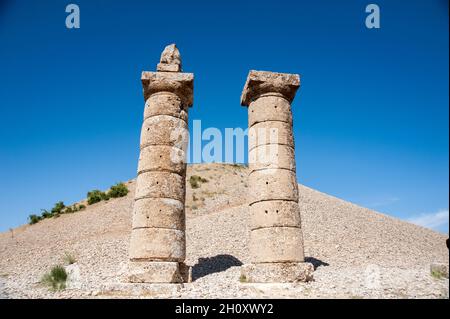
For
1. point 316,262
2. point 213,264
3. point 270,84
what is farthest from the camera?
point 316,262

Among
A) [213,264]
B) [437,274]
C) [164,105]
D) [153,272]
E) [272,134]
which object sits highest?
[164,105]

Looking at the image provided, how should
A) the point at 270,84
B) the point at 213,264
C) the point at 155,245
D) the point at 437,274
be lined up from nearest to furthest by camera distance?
the point at 437,274 → the point at 155,245 → the point at 270,84 → the point at 213,264

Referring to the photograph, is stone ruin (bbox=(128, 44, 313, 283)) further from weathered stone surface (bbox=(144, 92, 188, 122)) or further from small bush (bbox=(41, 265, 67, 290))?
small bush (bbox=(41, 265, 67, 290))

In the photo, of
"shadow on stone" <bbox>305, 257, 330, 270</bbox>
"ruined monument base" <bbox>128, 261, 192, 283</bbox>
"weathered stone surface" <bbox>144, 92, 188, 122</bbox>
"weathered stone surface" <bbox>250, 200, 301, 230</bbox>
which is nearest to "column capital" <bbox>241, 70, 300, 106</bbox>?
"weathered stone surface" <bbox>144, 92, 188, 122</bbox>

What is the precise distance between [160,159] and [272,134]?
3.19 m

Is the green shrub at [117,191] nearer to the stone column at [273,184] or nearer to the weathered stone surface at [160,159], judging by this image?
the weathered stone surface at [160,159]

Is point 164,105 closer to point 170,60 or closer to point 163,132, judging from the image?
point 163,132

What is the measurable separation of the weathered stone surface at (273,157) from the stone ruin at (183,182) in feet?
0.09

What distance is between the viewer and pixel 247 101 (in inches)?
404

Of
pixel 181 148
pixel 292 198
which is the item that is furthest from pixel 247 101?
pixel 292 198

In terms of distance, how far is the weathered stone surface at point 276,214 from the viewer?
28.5 feet

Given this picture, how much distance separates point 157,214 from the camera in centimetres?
868

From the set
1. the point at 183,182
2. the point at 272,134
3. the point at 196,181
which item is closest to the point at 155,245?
the point at 183,182

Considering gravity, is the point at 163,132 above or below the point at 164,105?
below
